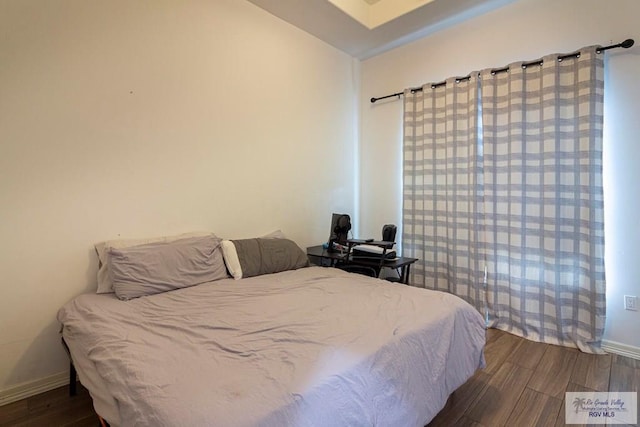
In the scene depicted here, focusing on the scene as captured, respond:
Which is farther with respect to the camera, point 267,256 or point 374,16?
point 374,16

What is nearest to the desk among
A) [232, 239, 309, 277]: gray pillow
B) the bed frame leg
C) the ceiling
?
[232, 239, 309, 277]: gray pillow

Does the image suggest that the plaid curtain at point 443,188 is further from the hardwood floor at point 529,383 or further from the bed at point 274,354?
the bed at point 274,354

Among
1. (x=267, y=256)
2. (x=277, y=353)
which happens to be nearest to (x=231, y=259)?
(x=267, y=256)

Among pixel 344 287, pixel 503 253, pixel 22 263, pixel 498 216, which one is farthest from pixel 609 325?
pixel 22 263

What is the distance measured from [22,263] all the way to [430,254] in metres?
3.10

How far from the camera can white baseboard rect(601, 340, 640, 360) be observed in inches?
87.4

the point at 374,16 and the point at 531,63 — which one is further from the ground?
the point at 374,16

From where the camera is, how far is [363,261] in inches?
107

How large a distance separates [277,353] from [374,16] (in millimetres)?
3164

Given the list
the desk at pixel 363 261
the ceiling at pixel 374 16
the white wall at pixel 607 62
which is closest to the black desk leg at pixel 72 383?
the desk at pixel 363 261

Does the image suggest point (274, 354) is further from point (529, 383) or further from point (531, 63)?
point (531, 63)

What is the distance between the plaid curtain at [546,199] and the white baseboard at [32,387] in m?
3.18

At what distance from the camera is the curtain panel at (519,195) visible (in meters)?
2.30

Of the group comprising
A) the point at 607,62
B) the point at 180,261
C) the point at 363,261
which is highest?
the point at 607,62
